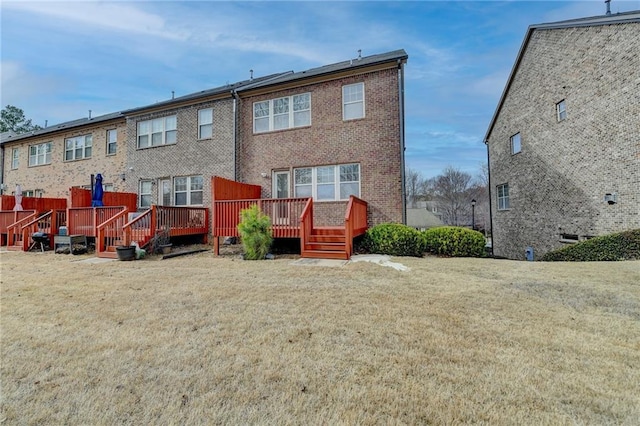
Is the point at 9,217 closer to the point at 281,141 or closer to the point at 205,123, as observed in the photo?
the point at 205,123

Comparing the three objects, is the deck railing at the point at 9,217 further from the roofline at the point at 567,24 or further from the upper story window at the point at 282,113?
the roofline at the point at 567,24

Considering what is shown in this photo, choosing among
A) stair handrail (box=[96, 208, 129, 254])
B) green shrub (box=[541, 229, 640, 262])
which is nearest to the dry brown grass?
green shrub (box=[541, 229, 640, 262])

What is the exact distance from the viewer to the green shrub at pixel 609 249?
343 inches

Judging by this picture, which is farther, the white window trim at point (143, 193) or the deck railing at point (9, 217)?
the white window trim at point (143, 193)

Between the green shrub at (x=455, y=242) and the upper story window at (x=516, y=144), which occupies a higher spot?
the upper story window at (x=516, y=144)

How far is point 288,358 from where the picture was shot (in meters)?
2.84

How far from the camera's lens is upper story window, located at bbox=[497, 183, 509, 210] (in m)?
18.0

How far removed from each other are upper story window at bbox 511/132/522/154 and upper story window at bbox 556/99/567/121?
9.86 ft

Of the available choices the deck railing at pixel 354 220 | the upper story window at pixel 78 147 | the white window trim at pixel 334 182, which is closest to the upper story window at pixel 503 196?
the white window trim at pixel 334 182

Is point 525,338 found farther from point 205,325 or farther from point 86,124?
point 86,124

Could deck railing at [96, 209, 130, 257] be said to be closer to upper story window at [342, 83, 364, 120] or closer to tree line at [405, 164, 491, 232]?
upper story window at [342, 83, 364, 120]

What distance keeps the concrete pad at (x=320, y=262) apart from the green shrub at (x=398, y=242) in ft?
6.05

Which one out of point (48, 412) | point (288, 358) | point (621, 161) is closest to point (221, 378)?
point (288, 358)

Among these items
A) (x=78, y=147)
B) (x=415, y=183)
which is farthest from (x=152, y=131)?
(x=415, y=183)
